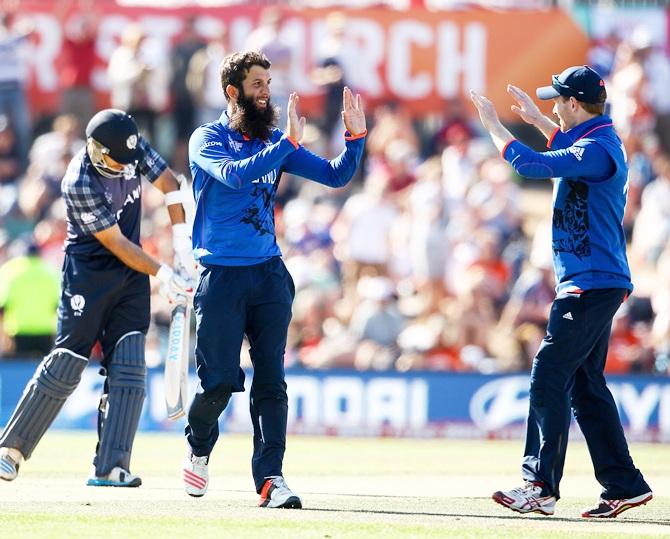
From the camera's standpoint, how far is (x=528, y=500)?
7.88 meters

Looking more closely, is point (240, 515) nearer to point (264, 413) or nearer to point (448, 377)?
point (264, 413)

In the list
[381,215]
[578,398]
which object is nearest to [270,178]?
[578,398]

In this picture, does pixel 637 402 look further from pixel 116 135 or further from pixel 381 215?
pixel 116 135

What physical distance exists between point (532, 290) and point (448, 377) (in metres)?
1.54

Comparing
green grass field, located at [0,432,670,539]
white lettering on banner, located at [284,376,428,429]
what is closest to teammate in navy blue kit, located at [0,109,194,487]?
green grass field, located at [0,432,670,539]

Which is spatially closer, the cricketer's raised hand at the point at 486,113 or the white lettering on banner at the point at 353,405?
the cricketer's raised hand at the point at 486,113

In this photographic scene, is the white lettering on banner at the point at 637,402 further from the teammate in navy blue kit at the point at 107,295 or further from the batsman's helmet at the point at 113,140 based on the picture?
the batsman's helmet at the point at 113,140

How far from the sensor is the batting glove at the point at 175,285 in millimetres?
8883

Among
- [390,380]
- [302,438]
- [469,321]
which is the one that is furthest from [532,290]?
[302,438]

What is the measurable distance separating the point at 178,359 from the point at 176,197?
1.01 m

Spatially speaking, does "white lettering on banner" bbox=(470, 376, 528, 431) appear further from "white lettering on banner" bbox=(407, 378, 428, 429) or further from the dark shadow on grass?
the dark shadow on grass

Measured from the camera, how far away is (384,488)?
9516 millimetres

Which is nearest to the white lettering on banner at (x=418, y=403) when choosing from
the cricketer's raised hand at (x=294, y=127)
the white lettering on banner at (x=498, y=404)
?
the white lettering on banner at (x=498, y=404)

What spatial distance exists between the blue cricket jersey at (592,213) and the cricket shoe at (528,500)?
3.50 feet
